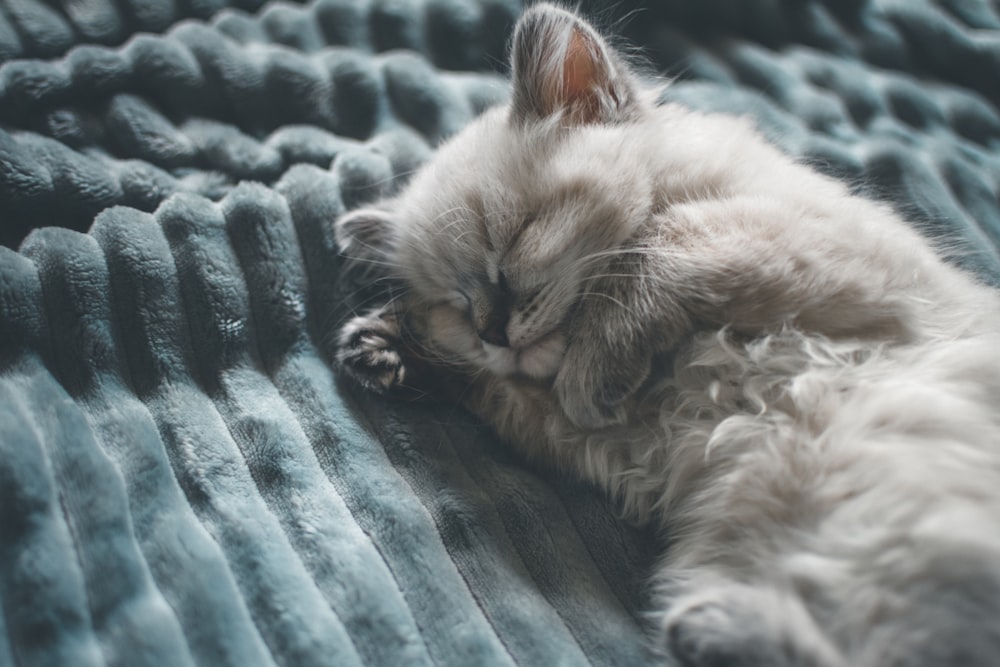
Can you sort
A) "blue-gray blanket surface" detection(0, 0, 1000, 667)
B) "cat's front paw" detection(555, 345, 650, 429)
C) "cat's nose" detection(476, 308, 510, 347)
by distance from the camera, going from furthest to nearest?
"cat's nose" detection(476, 308, 510, 347), "cat's front paw" detection(555, 345, 650, 429), "blue-gray blanket surface" detection(0, 0, 1000, 667)

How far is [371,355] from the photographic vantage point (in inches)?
56.8

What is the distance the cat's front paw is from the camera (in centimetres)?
125

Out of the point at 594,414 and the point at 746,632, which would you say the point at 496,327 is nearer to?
the point at 594,414

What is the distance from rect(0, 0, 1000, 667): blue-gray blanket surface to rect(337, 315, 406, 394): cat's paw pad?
5 centimetres

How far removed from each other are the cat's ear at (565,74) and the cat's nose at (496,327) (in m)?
0.40

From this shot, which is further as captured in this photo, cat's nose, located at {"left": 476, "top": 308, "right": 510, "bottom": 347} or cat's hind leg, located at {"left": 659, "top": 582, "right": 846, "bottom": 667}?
cat's nose, located at {"left": 476, "top": 308, "right": 510, "bottom": 347}

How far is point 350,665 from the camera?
1017 mm

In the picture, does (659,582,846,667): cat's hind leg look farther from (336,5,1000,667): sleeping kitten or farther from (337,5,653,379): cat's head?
(337,5,653,379): cat's head

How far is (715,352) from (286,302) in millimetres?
826

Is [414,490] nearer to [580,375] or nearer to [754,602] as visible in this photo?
[580,375]

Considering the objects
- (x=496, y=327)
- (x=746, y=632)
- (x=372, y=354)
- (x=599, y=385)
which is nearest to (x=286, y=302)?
(x=372, y=354)

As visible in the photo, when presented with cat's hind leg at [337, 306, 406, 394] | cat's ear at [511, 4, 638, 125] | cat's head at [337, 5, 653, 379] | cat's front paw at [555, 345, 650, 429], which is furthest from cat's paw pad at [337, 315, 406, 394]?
cat's ear at [511, 4, 638, 125]

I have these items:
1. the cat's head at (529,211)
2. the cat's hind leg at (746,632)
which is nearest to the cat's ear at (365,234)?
the cat's head at (529,211)

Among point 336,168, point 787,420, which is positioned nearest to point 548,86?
point 336,168
